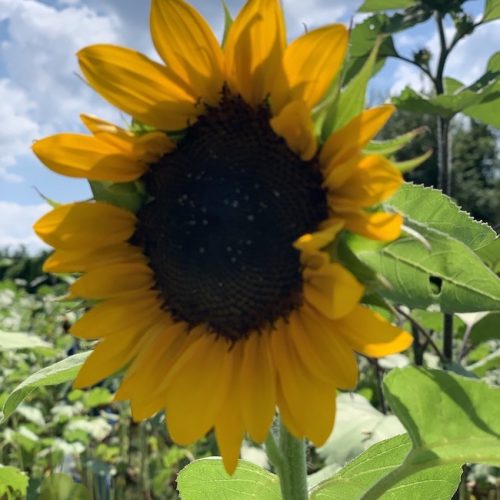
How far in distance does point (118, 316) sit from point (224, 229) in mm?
142

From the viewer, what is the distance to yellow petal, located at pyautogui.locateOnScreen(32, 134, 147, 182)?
0.84 meters

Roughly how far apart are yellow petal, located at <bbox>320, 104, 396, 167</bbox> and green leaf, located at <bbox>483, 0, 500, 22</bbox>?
1395 mm

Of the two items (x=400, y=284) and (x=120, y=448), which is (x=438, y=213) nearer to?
(x=400, y=284)

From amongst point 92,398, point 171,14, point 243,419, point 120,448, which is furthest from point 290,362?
point 120,448

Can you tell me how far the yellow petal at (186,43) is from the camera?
2.59 ft

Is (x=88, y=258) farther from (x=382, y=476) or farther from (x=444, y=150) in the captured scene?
(x=444, y=150)

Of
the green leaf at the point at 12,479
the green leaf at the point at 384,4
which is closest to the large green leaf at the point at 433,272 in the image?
the green leaf at the point at 12,479

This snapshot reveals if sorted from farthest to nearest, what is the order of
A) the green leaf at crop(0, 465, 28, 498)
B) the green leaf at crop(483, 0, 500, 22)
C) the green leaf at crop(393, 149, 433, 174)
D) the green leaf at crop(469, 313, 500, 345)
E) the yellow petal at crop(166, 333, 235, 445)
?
the green leaf at crop(483, 0, 500, 22)
the green leaf at crop(469, 313, 500, 345)
the green leaf at crop(0, 465, 28, 498)
the yellow petal at crop(166, 333, 235, 445)
the green leaf at crop(393, 149, 433, 174)

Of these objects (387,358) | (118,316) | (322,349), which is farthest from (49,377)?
(387,358)

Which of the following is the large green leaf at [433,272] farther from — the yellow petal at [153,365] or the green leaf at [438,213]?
the yellow petal at [153,365]

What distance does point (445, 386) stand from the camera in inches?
31.4

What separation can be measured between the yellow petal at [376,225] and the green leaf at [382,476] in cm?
31

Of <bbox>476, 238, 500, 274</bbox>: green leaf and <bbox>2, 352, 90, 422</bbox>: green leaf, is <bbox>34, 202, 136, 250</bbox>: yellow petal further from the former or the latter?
<bbox>476, 238, 500, 274</bbox>: green leaf

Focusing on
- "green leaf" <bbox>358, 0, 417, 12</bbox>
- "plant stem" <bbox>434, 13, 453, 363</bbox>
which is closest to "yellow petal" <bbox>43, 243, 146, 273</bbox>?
"plant stem" <bbox>434, 13, 453, 363</bbox>
